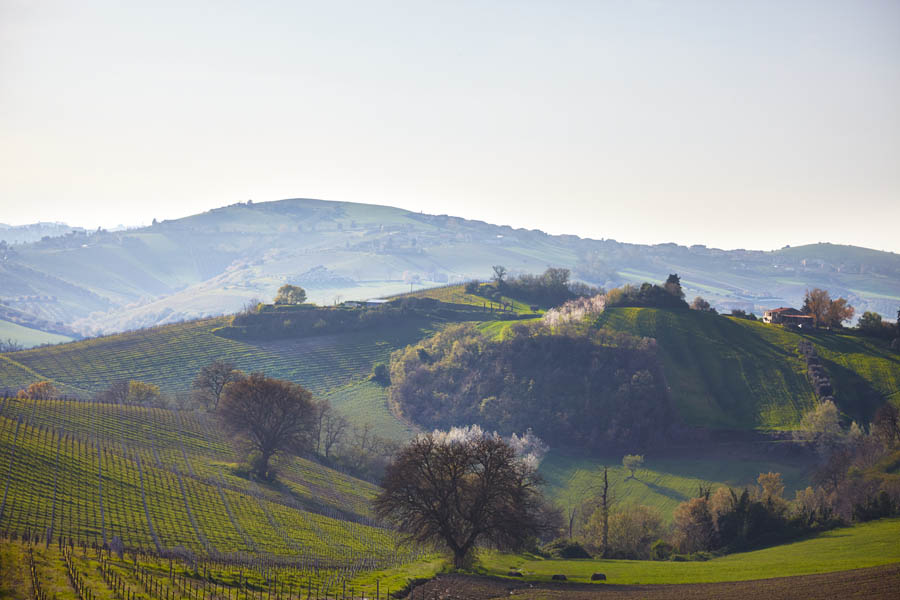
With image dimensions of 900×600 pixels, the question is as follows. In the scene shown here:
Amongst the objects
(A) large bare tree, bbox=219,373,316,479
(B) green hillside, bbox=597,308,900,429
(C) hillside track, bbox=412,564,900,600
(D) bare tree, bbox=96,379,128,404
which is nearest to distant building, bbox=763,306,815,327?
(B) green hillside, bbox=597,308,900,429

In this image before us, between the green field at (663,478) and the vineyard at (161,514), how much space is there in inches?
1327

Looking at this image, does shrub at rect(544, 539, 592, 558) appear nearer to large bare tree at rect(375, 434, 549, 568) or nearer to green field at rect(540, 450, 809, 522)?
large bare tree at rect(375, 434, 549, 568)

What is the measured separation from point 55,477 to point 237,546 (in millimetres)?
20613

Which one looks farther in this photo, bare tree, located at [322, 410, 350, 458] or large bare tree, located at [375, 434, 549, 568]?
bare tree, located at [322, 410, 350, 458]

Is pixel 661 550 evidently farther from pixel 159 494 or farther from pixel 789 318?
pixel 789 318

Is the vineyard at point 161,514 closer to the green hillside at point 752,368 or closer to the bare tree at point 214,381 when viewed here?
the bare tree at point 214,381

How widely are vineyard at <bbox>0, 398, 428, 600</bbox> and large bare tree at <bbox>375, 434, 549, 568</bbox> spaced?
5.21 metres

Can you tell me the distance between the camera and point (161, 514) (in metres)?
65.2

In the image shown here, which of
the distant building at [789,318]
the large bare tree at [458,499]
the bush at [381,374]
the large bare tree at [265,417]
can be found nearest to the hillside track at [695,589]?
the large bare tree at [458,499]

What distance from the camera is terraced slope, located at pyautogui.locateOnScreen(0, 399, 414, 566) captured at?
188ft

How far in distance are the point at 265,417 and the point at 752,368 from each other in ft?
306

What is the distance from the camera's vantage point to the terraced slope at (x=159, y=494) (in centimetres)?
5716

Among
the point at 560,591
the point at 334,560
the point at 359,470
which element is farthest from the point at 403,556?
the point at 359,470

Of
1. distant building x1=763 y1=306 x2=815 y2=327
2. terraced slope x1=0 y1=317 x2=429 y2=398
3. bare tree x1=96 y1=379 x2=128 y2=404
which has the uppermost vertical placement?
distant building x1=763 y1=306 x2=815 y2=327
